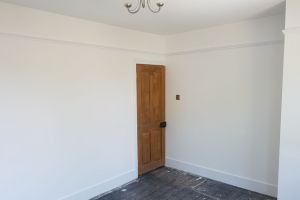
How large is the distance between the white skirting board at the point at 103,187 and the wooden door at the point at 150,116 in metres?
0.30

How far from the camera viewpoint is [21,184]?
2707mm

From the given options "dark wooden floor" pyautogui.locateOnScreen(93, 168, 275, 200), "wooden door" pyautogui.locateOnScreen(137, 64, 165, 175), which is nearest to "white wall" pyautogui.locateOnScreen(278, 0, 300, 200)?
"dark wooden floor" pyautogui.locateOnScreen(93, 168, 275, 200)

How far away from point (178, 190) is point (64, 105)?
2.19 meters

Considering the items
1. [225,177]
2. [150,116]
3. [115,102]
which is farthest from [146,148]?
[225,177]

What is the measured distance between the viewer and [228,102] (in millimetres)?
3711

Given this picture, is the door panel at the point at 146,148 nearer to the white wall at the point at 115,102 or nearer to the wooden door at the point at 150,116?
the wooden door at the point at 150,116

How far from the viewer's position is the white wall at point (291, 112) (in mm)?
2521

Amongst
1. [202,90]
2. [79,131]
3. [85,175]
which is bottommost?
[85,175]

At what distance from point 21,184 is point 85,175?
0.87 m

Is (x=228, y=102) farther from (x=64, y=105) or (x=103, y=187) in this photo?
(x=64, y=105)

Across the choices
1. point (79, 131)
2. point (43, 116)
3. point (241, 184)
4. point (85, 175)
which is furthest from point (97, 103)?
point (241, 184)

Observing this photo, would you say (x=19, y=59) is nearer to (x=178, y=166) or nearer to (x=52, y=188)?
(x=52, y=188)

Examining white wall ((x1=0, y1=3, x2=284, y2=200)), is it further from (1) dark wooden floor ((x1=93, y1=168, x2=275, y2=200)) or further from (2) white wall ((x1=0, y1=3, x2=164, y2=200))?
(1) dark wooden floor ((x1=93, y1=168, x2=275, y2=200))

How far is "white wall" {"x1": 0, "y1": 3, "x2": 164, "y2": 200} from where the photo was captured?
2600 mm
